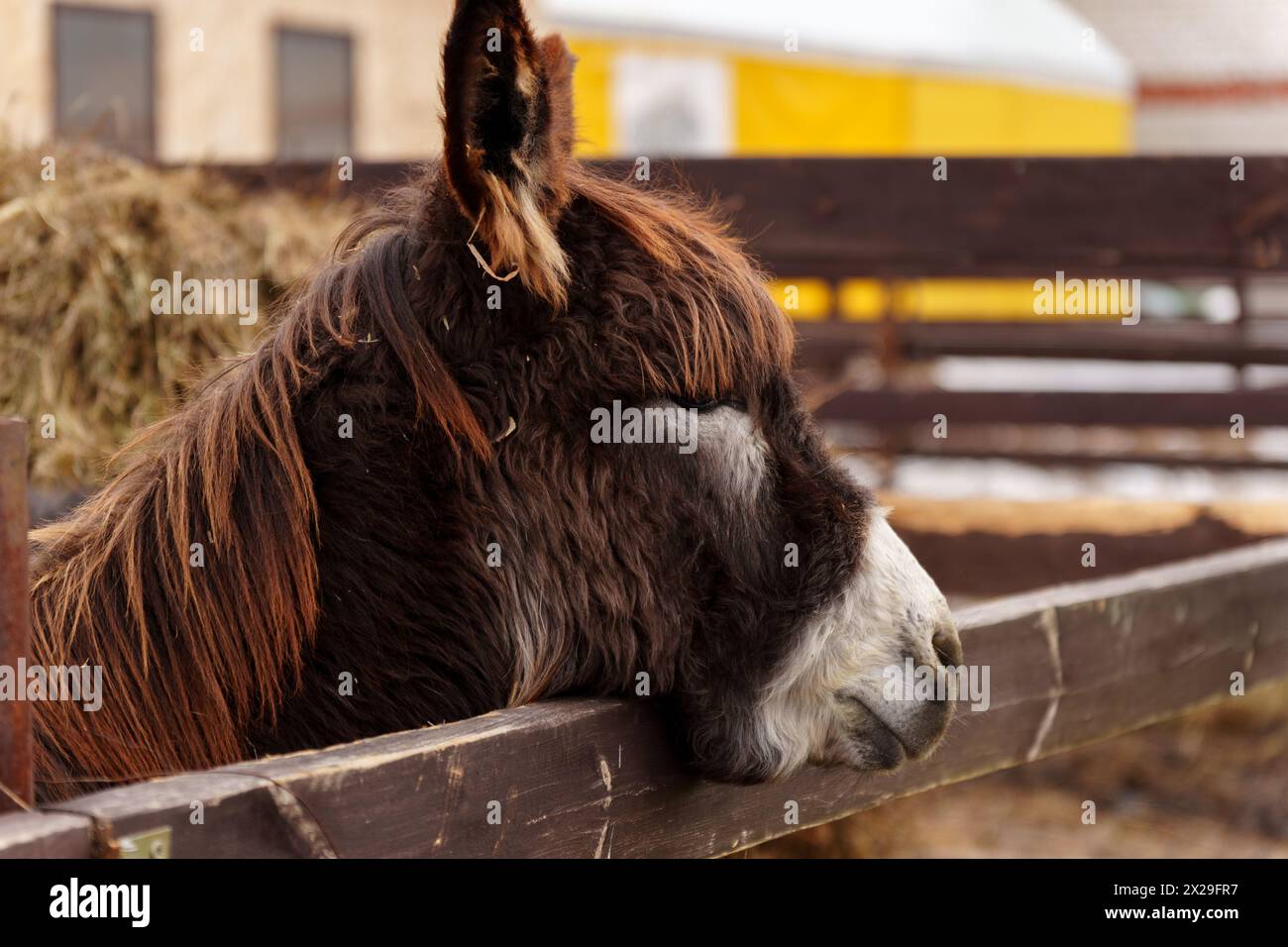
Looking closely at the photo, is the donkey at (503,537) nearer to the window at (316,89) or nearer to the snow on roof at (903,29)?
the window at (316,89)

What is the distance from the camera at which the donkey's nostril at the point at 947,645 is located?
6.53ft

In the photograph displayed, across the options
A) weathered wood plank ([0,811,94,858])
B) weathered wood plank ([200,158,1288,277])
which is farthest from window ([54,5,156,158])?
weathered wood plank ([0,811,94,858])

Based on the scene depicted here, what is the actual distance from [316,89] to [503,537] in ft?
37.3

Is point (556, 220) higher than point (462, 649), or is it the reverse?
point (556, 220)

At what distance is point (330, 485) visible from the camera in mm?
1926

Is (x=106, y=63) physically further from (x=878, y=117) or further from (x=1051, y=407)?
(x=1051, y=407)

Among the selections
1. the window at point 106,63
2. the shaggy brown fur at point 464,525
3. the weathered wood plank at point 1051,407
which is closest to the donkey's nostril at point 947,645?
the shaggy brown fur at point 464,525

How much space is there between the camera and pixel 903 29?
49.4 feet

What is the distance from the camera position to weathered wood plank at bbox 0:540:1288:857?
1.44 metres

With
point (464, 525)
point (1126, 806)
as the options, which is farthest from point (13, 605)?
point (1126, 806)

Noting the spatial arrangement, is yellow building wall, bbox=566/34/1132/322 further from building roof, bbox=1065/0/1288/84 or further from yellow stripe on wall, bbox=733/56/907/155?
building roof, bbox=1065/0/1288/84
